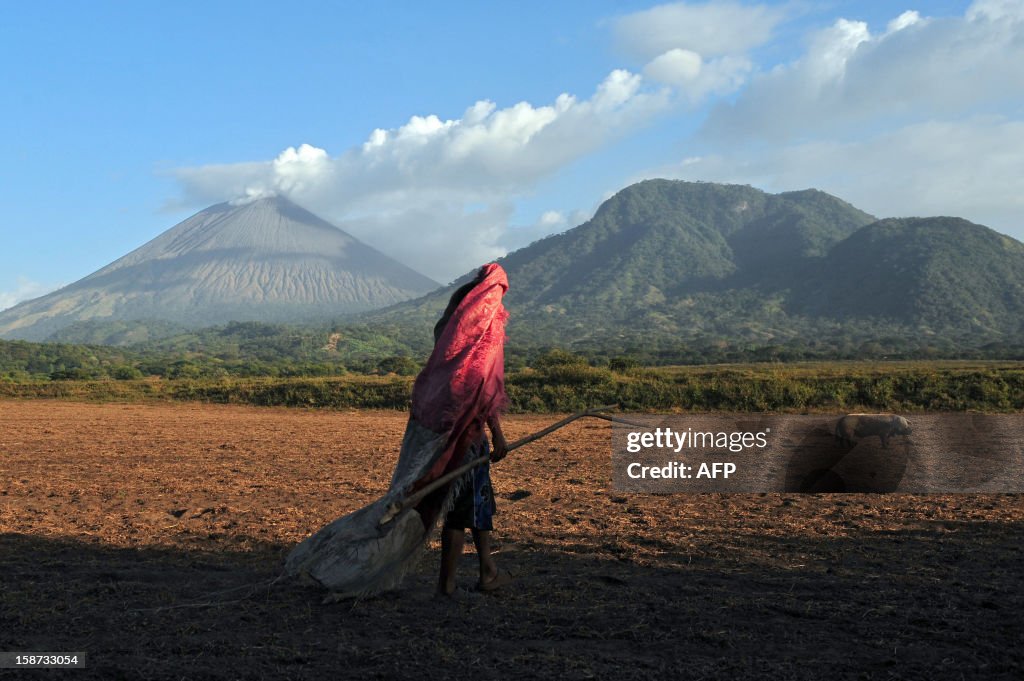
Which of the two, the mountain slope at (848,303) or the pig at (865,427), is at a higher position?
the mountain slope at (848,303)

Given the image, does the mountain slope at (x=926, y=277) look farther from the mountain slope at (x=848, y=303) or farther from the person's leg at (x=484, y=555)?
the person's leg at (x=484, y=555)

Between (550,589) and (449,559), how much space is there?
764 mm

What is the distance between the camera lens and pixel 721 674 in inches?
163

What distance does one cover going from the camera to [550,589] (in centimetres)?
566

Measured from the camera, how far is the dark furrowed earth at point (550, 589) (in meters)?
4.34

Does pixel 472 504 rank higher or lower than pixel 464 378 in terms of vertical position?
lower

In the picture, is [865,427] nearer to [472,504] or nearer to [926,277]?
[472,504]

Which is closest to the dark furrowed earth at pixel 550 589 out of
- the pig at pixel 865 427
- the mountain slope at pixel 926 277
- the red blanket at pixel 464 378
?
the red blanket at pixel 464 378

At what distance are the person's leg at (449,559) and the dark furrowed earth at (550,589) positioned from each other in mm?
133

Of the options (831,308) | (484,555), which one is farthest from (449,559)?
(831,308)

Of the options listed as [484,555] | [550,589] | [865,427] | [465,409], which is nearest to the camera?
[465,409]

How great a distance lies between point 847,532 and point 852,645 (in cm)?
336

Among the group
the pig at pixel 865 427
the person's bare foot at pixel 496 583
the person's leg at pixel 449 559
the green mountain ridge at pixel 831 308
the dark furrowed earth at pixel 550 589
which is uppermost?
the green mountain ridge at pixel 831 308

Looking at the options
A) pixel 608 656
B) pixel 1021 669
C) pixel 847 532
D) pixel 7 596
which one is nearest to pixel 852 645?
pixel 1021 669
